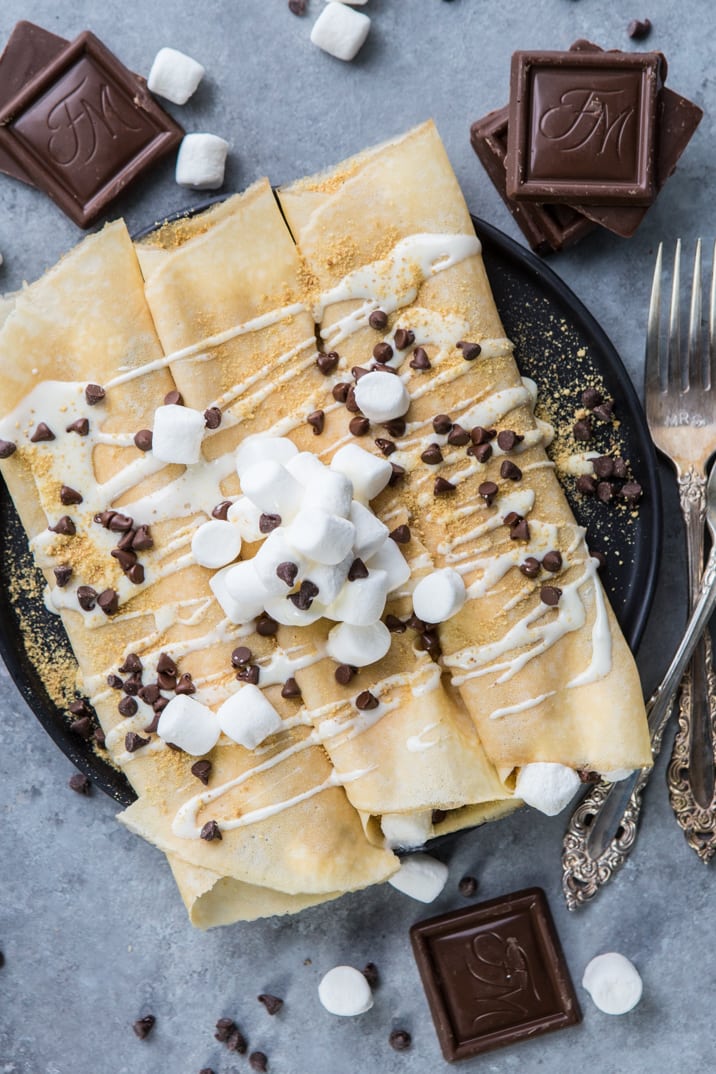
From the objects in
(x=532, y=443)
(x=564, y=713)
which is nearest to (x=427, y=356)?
(x=532, y=443)

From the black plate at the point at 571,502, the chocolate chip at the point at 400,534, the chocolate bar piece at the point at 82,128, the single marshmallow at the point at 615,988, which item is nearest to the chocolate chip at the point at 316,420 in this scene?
the chocolate chip at the point at 400,534

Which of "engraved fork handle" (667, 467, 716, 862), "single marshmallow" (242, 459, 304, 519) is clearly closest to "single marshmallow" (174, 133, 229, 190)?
"single marshmallow" (242, 459, 304, 519)

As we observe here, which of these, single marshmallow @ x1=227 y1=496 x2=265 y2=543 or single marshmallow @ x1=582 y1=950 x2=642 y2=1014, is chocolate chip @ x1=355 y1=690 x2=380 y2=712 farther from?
single marshmallow @ x1=582 y1=950 x2=642 y2=1014

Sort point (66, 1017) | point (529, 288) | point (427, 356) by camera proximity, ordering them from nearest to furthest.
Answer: point (427, 356) < point (529, 288) < point (66, 1017)

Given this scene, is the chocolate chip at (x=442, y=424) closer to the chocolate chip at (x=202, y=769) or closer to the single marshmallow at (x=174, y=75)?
the chocolate chip at (x=202, y=769)

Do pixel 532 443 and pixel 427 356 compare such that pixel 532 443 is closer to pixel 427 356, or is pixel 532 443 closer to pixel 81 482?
pixel 427 356

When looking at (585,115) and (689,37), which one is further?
(689,37)
